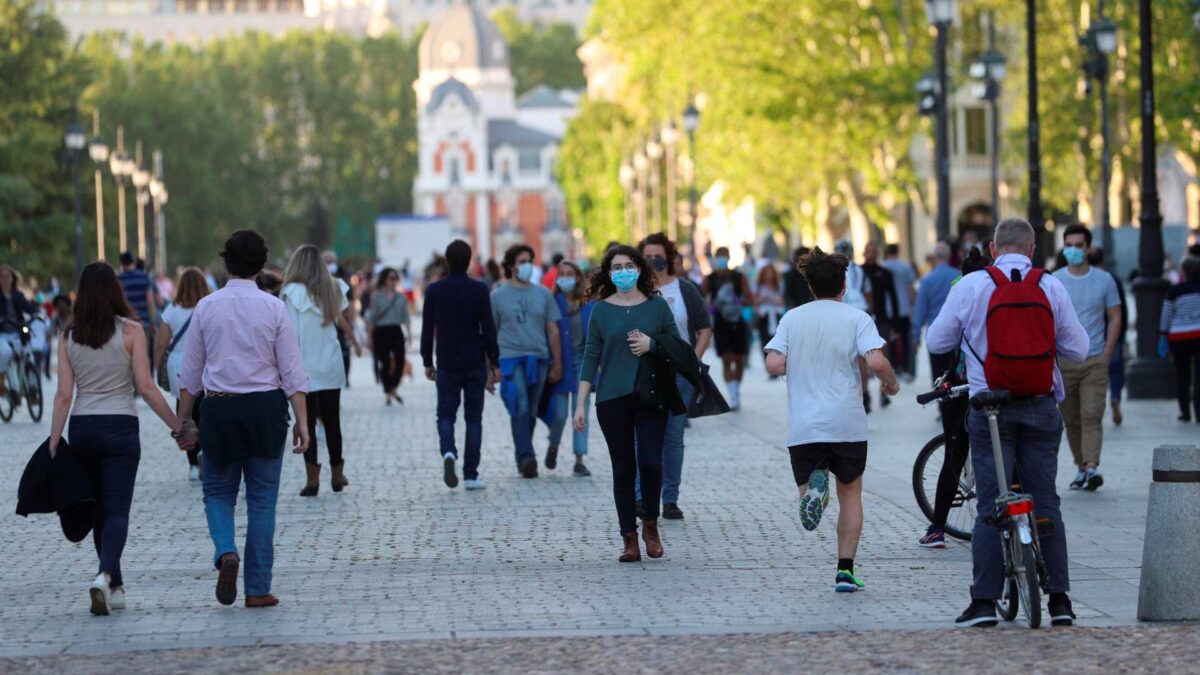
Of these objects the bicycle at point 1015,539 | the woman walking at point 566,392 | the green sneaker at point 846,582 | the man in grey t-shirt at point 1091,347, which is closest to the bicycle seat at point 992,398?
the bicycle at point 1015,539

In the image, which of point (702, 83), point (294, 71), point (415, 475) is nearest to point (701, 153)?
point (702, 83)

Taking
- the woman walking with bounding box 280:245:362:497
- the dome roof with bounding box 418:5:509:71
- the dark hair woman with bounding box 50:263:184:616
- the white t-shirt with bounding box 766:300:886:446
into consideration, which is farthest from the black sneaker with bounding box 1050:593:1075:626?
the dome roof with bounding box 418:5:509:71

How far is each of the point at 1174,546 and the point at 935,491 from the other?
3077 mm

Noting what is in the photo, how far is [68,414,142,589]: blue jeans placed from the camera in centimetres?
1024

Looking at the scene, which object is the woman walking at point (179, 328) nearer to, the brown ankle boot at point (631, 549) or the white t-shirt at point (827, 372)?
the brown ankle boot at point (631, 549)

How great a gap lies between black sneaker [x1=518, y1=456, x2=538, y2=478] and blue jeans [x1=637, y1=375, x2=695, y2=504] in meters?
2.88

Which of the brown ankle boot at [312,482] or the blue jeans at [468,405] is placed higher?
the blue jeans at [468,405]

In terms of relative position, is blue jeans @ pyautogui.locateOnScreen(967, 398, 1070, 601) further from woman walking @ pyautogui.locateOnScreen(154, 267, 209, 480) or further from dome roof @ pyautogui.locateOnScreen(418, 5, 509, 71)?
dome roof @ pyautogui.locateOnScreen(418, 5, 509, 71)

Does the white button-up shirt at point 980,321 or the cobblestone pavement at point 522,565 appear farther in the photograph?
the white button-up shirt at point 980,321

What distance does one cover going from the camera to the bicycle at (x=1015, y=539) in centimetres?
931

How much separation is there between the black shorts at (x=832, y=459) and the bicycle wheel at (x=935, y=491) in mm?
1926

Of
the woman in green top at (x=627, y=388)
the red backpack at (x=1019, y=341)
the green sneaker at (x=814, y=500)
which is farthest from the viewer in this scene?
the woman in green top at (x=627, y=388)

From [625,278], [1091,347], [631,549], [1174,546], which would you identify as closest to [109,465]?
[631,549]

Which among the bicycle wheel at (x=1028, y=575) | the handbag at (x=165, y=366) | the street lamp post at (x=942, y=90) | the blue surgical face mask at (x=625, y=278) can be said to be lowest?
the bicycle wheel at (x=1028, y=575)
